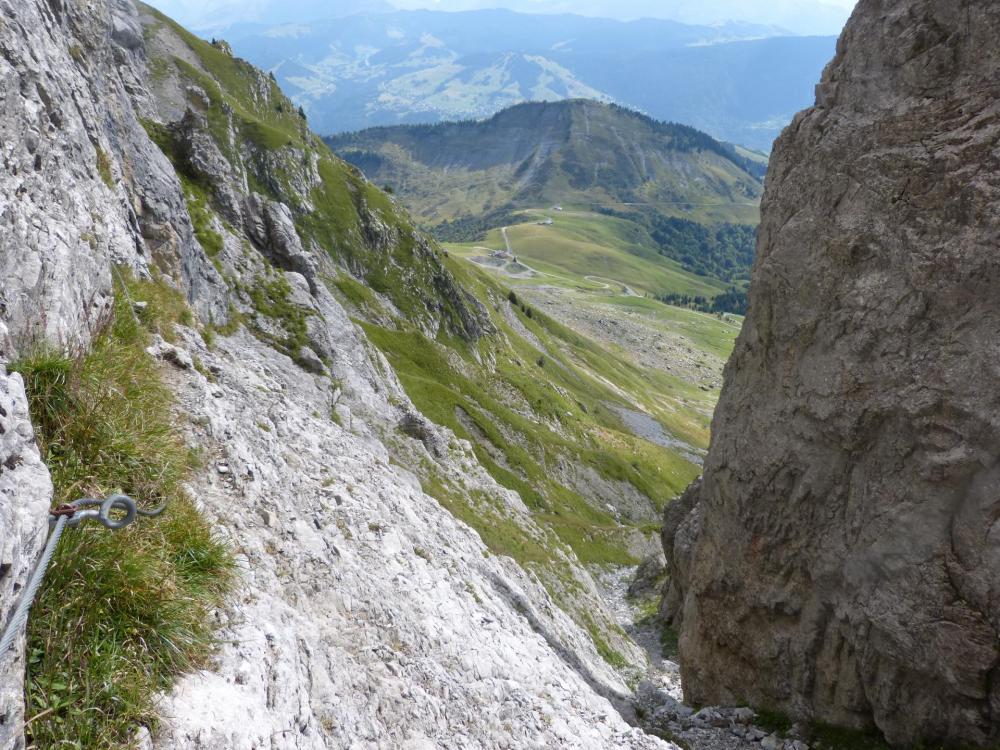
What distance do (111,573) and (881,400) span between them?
21035 mm

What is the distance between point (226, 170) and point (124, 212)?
51.1 m

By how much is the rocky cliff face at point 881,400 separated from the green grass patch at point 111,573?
1974cm

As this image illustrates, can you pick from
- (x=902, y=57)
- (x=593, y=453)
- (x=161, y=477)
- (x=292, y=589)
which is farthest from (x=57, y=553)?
(x=593, y=453)

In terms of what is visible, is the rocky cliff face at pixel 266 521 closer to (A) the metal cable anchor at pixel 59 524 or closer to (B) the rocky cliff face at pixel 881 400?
(A) the metal cable anchor at pixel 59 524

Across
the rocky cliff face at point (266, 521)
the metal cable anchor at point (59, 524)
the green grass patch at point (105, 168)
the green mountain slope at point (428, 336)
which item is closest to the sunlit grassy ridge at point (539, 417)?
the green mountain slope at point (428, 336)

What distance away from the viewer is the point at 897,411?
18578 mm

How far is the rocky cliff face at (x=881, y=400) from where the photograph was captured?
17109 millimetres

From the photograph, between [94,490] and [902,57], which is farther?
[902,57]

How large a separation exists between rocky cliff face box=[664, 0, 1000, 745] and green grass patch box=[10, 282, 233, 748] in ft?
64.8

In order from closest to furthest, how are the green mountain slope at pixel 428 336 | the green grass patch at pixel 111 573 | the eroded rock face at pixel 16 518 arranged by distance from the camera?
the eroded rock face at pixel 16 518
the green grass patch at pixel 111 573
the green mountain slope at pixel 428 336

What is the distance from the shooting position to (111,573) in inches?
319

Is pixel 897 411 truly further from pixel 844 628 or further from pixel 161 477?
pixel 161 477

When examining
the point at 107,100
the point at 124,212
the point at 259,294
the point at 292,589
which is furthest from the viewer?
the point at 259,294

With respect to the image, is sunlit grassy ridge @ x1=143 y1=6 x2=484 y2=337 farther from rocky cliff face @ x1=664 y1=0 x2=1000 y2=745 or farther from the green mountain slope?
rocky cliff face @ x1=664 y1=0 x2=1000 y2=745
